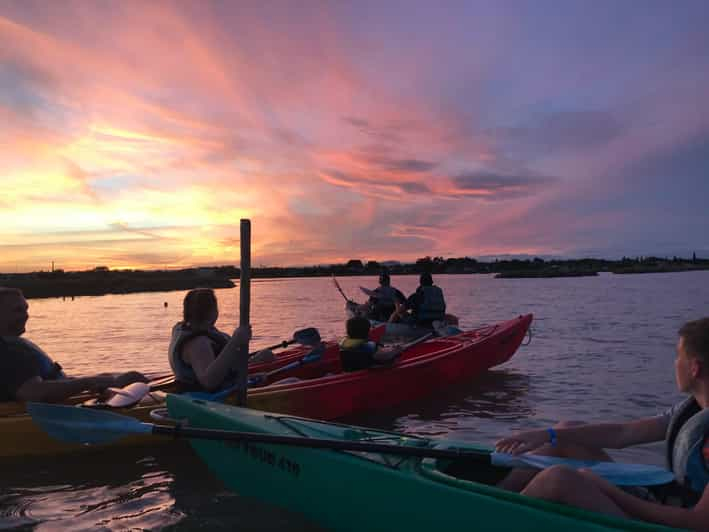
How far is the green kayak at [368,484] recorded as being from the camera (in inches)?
101

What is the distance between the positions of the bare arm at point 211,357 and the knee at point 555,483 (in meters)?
2.99

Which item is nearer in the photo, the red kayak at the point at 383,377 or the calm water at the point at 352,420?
the calm water at the point at 352,420

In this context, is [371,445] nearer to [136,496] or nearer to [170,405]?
[170,405]

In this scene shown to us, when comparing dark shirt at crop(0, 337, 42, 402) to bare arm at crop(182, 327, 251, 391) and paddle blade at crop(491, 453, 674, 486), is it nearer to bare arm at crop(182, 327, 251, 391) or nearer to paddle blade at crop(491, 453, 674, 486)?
bare arm at crop(182, 327, 251, 391)

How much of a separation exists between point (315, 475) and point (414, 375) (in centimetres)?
426

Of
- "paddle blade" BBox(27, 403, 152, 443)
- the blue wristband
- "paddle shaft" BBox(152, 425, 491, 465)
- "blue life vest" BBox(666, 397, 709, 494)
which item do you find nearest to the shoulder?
"blue life vest" BBox(666, 397, 709, 494)

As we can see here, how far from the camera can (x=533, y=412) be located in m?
7.48

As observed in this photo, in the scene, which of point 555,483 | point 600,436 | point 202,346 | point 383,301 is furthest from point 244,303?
point 383,301

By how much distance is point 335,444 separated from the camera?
324cm

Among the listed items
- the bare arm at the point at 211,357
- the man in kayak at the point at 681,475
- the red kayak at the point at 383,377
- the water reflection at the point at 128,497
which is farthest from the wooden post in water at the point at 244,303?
the man in kayak at the point at 681,475

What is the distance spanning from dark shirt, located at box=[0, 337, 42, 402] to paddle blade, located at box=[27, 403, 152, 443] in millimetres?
960

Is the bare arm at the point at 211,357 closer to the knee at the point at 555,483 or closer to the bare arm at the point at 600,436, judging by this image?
the bare arm at the point at 600,436

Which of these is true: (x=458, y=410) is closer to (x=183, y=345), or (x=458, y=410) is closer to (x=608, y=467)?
(x=183, y=345)

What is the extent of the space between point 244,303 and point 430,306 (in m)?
7.88
